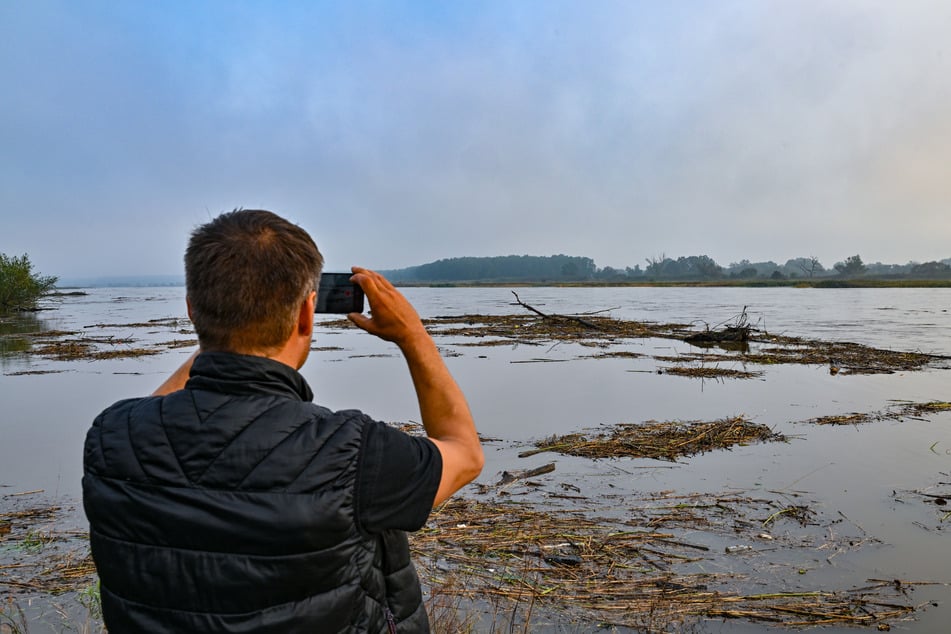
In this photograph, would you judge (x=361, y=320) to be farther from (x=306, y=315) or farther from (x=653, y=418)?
(x=653, y=418)

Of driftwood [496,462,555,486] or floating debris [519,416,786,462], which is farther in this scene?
floating debris [519,416,786,462]

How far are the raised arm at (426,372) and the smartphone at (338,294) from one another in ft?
0.32

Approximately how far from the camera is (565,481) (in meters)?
6.43

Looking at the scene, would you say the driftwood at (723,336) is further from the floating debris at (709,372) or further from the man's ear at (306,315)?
the man's ear at (306,315)

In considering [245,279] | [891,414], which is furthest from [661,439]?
[245,279]

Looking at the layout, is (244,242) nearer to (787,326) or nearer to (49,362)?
(49,362)

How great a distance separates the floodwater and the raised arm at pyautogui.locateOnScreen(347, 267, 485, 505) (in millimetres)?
2999

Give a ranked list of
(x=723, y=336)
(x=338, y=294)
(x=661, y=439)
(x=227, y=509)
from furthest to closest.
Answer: (x=723, y=336) < (x=661, y=439) < (x=338, y=294) < (x=227, y=509)

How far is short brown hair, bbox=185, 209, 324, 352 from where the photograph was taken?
1.36 metres

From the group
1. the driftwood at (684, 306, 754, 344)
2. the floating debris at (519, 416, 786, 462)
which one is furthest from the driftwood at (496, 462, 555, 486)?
the driftwood at (684, 306, 754, 344)

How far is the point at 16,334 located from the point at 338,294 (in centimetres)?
2752

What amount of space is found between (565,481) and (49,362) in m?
14.7

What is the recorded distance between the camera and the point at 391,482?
131cm

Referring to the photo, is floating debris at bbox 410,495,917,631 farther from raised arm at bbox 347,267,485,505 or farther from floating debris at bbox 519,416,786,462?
raised arm at bbox 347,267,485,505
